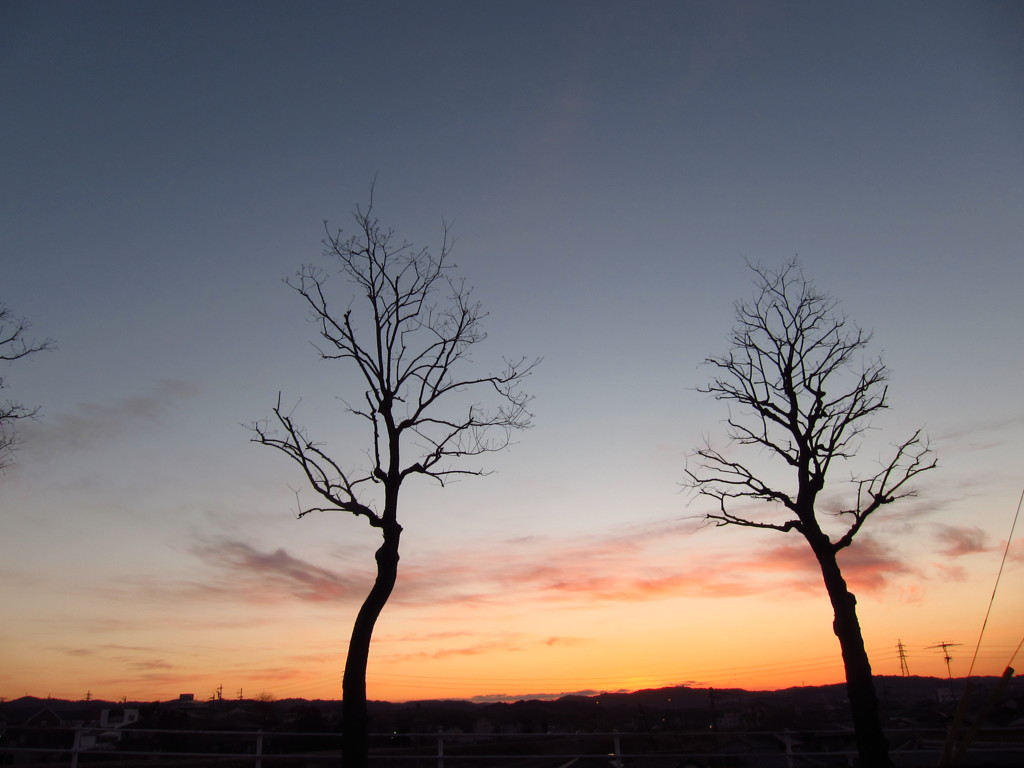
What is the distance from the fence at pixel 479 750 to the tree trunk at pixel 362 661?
60 cm

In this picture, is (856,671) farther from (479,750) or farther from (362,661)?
(479,750)

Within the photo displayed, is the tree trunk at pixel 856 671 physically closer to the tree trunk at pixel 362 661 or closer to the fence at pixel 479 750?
the fence at pixel 479 750

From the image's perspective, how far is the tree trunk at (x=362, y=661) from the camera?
1018 cm

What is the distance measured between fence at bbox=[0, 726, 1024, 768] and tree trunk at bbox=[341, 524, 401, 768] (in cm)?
60

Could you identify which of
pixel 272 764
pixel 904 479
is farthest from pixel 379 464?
pixel 272 764

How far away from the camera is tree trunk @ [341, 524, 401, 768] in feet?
33.4

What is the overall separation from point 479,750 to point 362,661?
3852cm

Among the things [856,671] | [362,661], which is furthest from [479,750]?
[362,661]

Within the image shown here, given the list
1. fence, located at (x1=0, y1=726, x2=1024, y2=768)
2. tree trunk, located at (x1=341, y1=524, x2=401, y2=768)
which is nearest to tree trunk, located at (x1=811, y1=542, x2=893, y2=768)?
fence, located at (x1=0, y1=726, x2=1024, y2=768)

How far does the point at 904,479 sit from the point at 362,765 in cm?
1082

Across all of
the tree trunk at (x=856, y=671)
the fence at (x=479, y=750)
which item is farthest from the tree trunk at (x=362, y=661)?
the tree trunk at (x=856, y=671)

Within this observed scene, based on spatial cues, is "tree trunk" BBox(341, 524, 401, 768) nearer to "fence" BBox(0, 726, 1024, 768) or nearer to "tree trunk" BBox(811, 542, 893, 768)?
"fence" BBox(0, 726, 1024, 768)

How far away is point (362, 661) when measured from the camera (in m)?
10.7

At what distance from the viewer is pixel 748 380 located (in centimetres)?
1565
